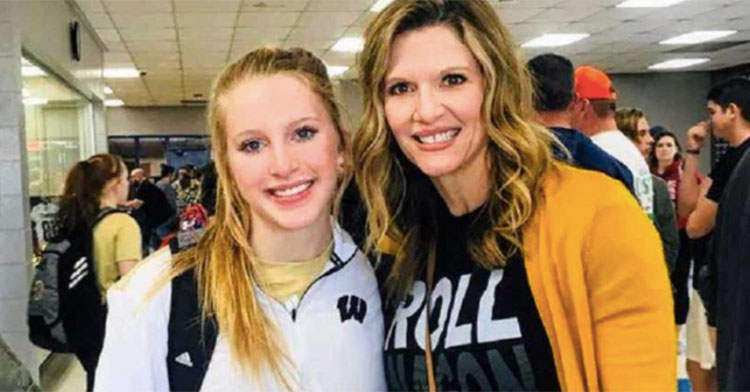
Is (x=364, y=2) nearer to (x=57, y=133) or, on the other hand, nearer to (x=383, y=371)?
(x=57, y=133)

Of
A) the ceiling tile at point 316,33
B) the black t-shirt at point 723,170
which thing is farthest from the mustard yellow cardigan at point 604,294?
the ceiling tile at point 316,33

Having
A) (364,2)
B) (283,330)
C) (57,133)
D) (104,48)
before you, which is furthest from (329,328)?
(104,48)

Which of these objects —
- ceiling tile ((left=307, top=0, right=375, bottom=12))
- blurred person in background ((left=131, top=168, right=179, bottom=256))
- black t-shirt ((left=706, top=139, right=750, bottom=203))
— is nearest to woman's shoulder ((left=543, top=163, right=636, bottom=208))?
black t-shirt ((left=706, top=139, right=750, bottom=203))

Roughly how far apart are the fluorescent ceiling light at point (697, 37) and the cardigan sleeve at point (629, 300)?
9.84 metres

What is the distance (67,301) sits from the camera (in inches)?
143

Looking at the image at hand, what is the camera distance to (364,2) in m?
7.78

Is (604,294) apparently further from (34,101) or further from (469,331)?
(34,101)

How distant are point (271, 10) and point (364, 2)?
3.13 feet

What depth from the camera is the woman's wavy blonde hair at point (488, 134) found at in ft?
4.46

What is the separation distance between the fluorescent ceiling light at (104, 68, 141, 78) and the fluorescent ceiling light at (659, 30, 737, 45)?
309 inches

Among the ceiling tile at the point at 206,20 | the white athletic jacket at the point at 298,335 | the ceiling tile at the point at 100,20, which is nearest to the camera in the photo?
the white athletic jacket at the point at 298,335

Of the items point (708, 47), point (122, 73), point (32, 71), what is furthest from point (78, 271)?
point (708, 47)

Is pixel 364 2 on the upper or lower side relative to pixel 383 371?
upper

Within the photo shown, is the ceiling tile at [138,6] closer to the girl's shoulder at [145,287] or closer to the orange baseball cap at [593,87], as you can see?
the orange baseball cap at [593,87]
